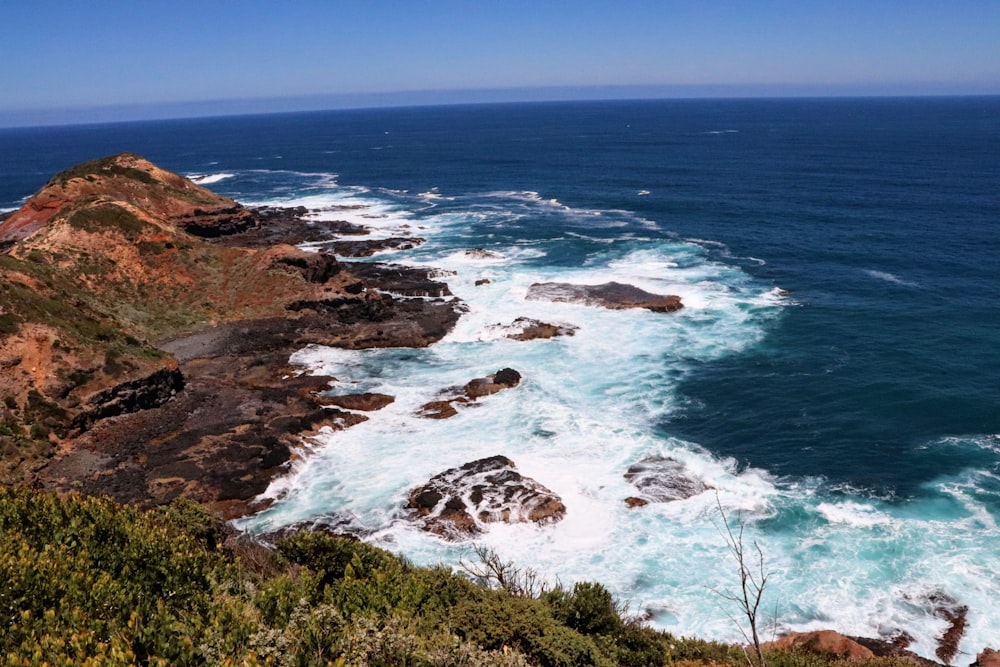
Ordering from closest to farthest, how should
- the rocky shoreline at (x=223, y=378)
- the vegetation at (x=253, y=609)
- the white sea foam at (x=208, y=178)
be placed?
the vegetation at (x=253, y=609)
the rocky shoreline at (x=223, y=378)
the white sea foam at (x=208, y=178)

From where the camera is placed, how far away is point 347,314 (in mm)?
59531

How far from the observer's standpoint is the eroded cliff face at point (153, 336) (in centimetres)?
→ 3691

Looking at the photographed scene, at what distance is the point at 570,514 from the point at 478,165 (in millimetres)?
139366

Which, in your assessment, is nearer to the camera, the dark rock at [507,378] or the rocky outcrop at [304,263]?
the dark rock at [507,378]

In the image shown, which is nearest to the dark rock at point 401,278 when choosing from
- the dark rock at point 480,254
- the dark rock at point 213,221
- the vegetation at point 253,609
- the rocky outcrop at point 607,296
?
the dark rock at point 480,254

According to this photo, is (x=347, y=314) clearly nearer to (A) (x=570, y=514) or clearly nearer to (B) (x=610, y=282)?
(B) (x=610, y=282)

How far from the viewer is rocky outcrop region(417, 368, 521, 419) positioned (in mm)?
43406

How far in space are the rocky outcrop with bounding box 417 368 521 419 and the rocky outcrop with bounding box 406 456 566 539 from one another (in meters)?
8.16

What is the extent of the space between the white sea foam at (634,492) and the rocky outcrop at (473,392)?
0.76 meters

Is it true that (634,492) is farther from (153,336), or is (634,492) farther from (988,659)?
(153,336)

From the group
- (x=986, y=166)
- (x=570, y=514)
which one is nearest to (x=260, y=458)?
(x=570, y=514)

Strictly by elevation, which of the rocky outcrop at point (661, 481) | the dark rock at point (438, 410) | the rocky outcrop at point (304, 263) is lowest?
the rocky outcrop at point (661, 481)

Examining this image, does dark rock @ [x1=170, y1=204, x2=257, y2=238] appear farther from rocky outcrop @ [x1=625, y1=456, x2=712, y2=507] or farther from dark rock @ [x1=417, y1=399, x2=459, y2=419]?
rocky outcrop @ [x1=625, y1=456, x2=712, y2=507]

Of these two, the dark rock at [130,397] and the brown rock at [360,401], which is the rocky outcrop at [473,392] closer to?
the brown rock at [360,401]
